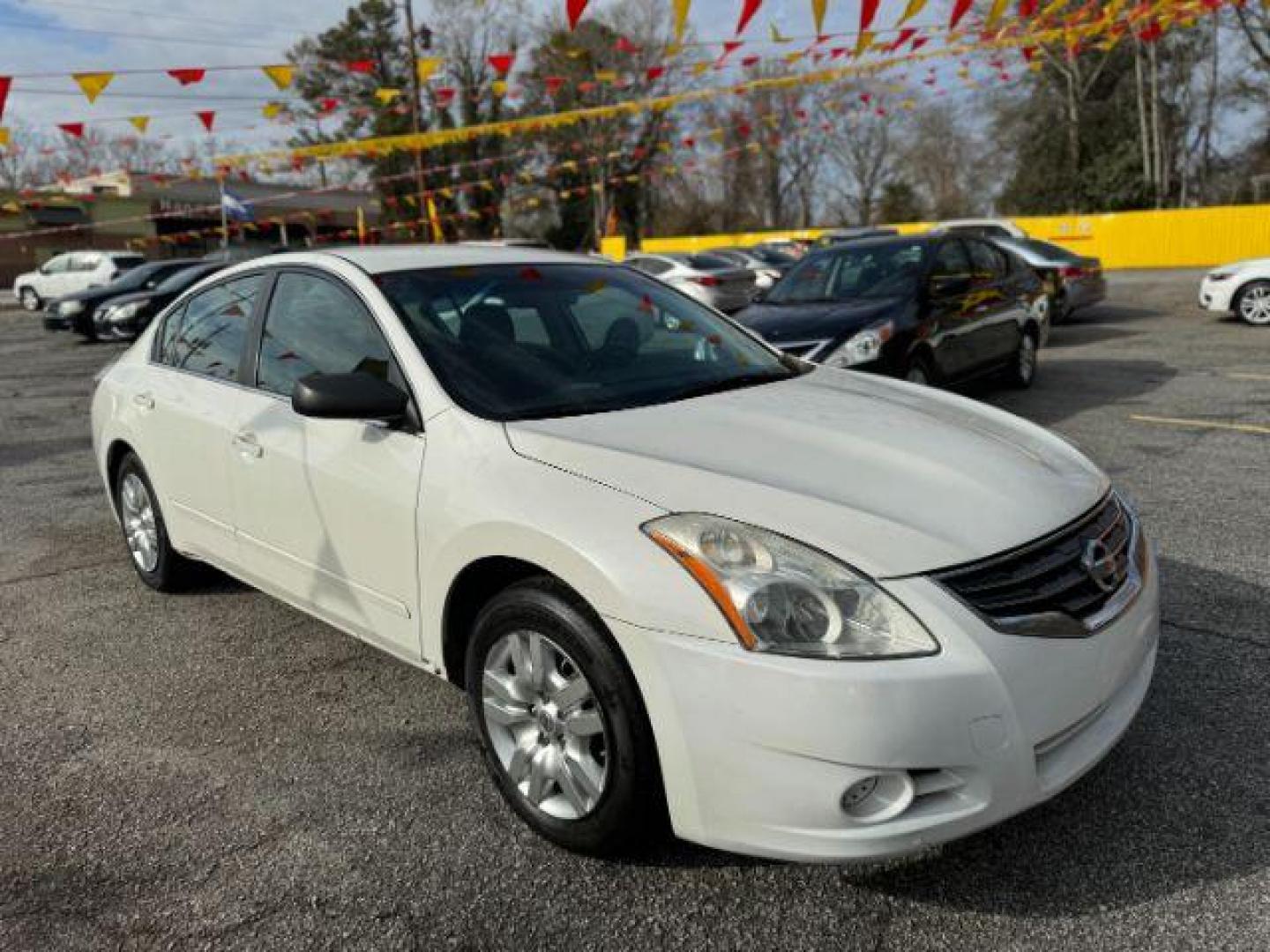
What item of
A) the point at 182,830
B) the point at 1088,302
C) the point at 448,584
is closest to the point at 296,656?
the point at 182,830

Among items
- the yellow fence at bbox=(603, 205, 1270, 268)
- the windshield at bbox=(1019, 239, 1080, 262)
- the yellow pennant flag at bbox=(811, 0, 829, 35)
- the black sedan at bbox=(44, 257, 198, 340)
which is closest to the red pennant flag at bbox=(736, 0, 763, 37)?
the yellow pennant flag at bbox=(811, 0, 829, 35)

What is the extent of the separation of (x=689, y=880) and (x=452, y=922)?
0.58 meters

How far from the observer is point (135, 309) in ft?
57.5

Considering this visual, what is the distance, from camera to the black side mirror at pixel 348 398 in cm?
293

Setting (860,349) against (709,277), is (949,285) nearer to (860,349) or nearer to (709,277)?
(860,349)

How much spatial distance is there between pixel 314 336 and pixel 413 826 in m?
1.76

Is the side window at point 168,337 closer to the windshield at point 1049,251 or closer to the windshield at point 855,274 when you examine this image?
the windshield at point 855,274

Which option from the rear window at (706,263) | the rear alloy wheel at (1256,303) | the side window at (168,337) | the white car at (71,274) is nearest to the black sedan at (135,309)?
the rear window at (706,263)

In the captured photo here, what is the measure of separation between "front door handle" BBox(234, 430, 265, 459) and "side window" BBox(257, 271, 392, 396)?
0.62 ft

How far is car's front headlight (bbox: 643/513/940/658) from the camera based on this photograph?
2160 mm

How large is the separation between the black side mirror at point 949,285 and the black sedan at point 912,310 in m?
0.01

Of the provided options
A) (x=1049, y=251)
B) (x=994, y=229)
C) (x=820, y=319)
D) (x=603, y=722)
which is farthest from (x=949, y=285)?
(x=994, y=229)

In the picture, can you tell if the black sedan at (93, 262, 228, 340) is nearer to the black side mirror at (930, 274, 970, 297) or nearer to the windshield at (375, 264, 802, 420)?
the black side mirror at (930, 274, 970, 297)

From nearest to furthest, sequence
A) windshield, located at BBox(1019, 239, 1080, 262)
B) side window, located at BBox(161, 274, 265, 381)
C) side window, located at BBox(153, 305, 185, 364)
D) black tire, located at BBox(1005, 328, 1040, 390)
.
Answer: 1. side window, located at BBox(161, 274, 265, 381)
2. side window, located at BBox(153, 305, 185, 364)
3. black tire, located at BBox(1005, 328, 1040, 390)
4. windshield, located at BBox(1019, 239, 1080, 262)
